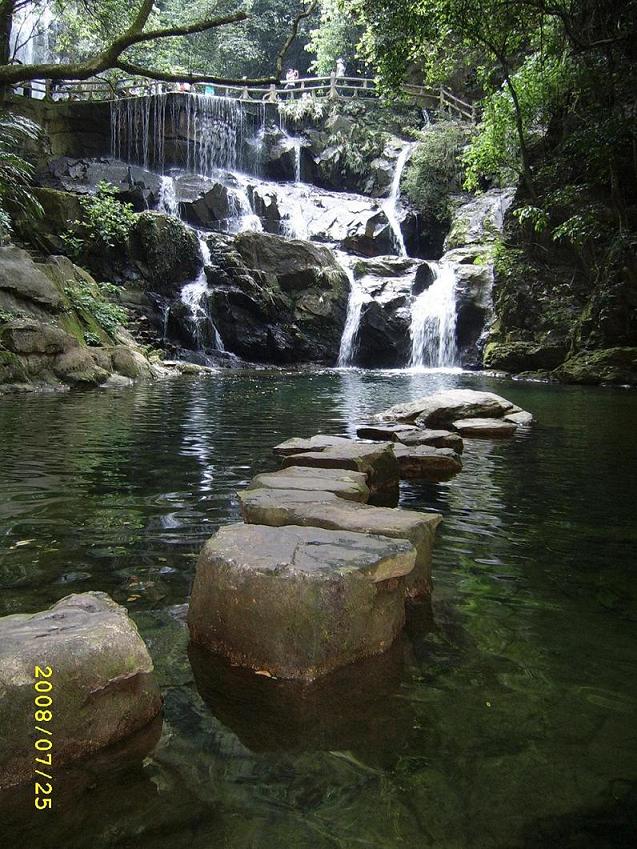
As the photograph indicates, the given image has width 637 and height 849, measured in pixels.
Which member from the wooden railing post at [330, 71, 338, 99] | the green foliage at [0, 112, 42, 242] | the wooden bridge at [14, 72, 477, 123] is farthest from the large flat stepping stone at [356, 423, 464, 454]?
the wooden railing post at [330, 71, 338, 99]

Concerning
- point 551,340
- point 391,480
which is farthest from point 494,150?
→ point 391,480

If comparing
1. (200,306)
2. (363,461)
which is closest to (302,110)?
(200,306)

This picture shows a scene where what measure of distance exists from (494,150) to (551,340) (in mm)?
5817

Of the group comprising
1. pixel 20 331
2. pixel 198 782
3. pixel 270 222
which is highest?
pixel 270 222

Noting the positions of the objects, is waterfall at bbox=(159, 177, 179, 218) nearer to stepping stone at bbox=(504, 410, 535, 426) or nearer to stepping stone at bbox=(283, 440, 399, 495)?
stepping stone at bbox=(504, 410, 535, 426)

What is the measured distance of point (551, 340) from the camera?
61.2 ft

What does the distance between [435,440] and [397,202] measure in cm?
2429

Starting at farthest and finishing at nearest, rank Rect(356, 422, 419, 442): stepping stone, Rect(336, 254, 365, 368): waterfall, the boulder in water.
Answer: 1. Rect(336, 254, 365, 368): waterfall
2. the boulder in water
3. Rect(356, 422, 419, 442): stepping stone

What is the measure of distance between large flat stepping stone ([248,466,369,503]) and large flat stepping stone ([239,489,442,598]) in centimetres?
21

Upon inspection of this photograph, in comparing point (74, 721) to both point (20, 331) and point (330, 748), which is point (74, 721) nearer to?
point (330, 748)

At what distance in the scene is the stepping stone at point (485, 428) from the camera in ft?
24.5

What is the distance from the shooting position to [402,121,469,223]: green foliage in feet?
88.5

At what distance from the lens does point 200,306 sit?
20.5 metres

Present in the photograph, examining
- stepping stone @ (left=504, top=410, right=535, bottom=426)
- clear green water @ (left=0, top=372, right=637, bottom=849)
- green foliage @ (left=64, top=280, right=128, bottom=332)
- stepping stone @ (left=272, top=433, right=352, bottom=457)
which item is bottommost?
clear green water @ (left=0, top=372, right=637, bottom=849)
